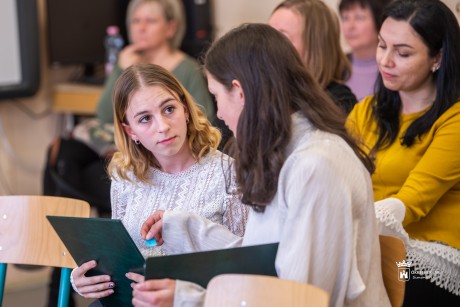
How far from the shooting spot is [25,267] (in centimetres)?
380

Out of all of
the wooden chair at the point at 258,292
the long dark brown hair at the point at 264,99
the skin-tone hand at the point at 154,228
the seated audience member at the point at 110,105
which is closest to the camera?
the wooden chair at the point at 258,292

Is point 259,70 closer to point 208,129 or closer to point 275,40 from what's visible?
point 275,40

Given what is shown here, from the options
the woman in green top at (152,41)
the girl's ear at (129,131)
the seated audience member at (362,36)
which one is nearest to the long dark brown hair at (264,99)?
the girl's ear at (129,131)

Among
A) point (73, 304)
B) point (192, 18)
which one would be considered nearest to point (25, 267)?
point (73, 304)

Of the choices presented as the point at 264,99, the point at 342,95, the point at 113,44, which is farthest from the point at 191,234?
the point at 113,44

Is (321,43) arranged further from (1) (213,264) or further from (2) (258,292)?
(2) (258,292)

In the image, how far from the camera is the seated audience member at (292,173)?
4.67ft

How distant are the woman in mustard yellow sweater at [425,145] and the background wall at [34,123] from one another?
209 centimetres

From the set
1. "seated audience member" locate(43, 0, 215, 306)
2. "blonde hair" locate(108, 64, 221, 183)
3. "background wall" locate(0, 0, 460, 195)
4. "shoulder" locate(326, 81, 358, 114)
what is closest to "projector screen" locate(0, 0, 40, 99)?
"background wall" locate(0, 0, 460, 195)

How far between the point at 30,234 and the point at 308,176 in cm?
87

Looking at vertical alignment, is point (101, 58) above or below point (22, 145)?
above

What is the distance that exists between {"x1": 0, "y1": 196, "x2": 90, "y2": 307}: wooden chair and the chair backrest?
744 mm

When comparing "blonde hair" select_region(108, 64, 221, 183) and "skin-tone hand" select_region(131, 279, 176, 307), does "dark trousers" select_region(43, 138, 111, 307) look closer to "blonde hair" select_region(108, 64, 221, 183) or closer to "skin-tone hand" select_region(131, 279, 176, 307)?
"blonde hair" select_region(108, 64, 221, 183)

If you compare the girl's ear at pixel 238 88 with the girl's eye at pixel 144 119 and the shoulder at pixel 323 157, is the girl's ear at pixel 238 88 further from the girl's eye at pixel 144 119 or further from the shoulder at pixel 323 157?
the girl's eye at pixel 144 119
